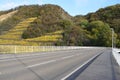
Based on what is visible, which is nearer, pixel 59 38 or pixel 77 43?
pixel 59 38

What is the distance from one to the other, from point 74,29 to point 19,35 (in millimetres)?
30675

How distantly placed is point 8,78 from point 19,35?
162 metres

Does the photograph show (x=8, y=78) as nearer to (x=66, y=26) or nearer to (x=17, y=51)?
(x=17, y=51)

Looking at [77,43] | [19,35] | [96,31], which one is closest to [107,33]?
[96,31]

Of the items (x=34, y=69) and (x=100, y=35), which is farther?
(x=100, y=35)

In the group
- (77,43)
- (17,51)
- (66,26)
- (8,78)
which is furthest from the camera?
(66,26)

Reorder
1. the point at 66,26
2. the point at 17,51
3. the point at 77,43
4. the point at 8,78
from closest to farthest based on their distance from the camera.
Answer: the point at 8,78 → the point at 17,51 → the point at 77,43 → the point at 66,26

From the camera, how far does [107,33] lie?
188 m

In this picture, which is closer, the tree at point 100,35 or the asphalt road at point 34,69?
the asphalt road at point 34,69

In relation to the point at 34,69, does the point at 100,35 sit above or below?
above

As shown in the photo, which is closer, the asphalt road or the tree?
the asphalt road

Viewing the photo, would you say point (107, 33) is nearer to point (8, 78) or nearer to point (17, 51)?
point (17, 51)

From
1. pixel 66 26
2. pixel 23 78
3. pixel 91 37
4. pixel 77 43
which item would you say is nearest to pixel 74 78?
pixel 23 78

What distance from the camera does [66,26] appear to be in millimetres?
199125
